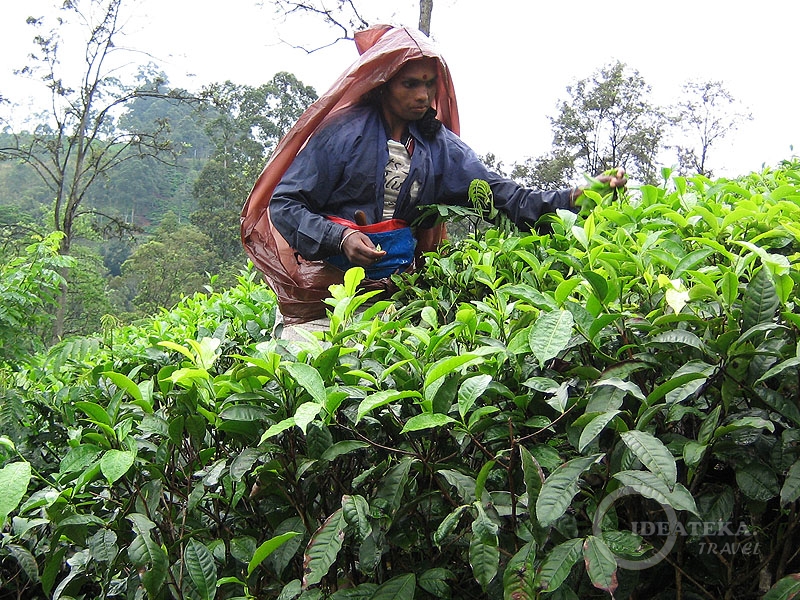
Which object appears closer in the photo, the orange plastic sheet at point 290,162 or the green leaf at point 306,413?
the green leaf at point 306,413

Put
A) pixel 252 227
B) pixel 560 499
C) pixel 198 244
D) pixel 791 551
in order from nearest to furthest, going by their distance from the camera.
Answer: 1. pixel 560 499
2. pixel 791 551
3. pixel 252 227
4. pixel 198 244

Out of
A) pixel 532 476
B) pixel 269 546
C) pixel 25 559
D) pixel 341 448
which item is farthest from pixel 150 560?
pixel 532 476

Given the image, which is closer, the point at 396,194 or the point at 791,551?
the point at 791,551

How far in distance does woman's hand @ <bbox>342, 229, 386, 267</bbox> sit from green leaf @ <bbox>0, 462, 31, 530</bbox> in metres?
1.25

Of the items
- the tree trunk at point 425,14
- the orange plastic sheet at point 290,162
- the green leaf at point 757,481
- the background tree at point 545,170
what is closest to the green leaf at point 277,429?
the green leaf at point 757,481

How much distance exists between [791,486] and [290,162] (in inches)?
79.1

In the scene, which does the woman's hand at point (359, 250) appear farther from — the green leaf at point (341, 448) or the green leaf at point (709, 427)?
the green leaf at point (709, 427)

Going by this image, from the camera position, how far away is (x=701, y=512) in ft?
3.01

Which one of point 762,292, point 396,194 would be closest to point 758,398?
point 762,292

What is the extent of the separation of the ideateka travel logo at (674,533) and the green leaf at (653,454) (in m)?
0.06

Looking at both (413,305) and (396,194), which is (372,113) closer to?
(396,194)

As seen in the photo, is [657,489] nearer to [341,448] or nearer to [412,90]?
[341,448]

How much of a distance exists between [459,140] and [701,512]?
6.33ft

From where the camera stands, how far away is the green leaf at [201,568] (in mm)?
1058
